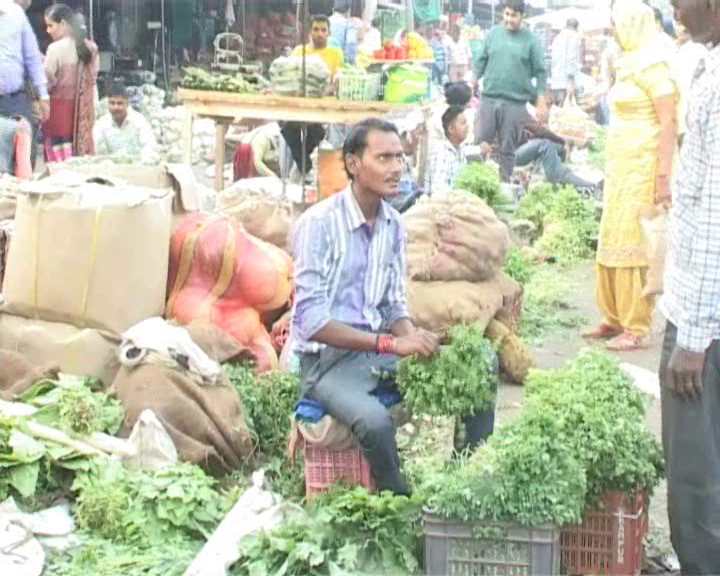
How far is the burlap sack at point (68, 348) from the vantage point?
6.19m

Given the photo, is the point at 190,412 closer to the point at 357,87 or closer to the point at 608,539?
the point at 608,539

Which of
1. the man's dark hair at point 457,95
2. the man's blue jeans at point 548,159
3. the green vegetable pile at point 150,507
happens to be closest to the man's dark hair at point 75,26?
the man's dark hair at point 457,95

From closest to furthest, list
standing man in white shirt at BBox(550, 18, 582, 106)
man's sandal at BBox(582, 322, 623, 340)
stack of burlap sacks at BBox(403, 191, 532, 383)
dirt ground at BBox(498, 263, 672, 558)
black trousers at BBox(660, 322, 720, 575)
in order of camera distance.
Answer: black trousers at BBox(660, 322, 720, 575) → dirt ground at BBox(498, 263, 672, 558) → stack of burlap sacks at BBox(403, 191, 532, 383) → man's sandal at BBox(582, 322, 623, 340) → standing man in white shirt at BBox(550, 18, 582, 106)

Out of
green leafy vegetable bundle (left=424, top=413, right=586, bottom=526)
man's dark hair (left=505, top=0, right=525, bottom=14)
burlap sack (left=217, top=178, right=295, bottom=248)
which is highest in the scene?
man's dark hair (left=505, top=0, right=525, bottom=14)

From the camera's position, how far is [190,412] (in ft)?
19.1

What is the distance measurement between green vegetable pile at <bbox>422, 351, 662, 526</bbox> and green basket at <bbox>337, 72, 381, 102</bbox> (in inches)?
229

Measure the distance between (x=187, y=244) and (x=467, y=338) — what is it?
217cm

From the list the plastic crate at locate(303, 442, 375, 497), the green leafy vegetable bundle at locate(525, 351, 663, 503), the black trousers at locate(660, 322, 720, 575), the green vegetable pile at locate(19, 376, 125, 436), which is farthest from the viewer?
the green vegetable pile at locate(19, 376, 125, 436)

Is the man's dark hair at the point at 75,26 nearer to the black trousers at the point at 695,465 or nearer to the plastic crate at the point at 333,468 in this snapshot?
the plastic crate at the point at 333,468

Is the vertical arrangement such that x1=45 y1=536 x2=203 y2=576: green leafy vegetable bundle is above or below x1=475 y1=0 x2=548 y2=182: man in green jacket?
below

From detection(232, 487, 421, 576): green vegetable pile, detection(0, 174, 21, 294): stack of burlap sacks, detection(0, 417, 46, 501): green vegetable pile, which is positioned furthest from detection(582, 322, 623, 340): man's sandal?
detection(0, 417, 46, 501): green vegetable pile

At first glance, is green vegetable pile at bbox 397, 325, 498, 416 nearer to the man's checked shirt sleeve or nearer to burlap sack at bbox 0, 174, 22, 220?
the man's checked shirt sleeve

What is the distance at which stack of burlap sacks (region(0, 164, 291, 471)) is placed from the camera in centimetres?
589

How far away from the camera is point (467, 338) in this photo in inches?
195
